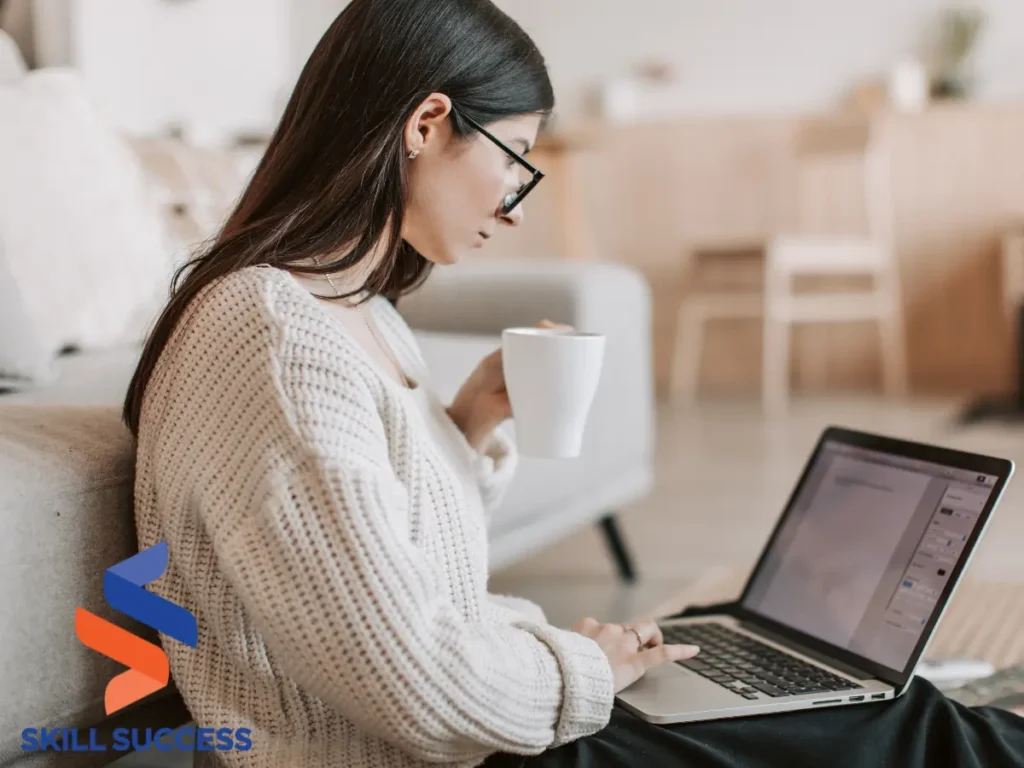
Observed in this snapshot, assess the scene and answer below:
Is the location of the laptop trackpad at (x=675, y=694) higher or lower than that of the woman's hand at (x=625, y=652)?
lower

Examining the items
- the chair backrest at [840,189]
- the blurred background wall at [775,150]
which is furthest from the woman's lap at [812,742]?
the chair backrest at [840,189]

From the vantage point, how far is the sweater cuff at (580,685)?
2.47ft

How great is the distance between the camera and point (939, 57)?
4.55 metres

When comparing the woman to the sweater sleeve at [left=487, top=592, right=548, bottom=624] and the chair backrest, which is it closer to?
the sweater sleeve at [left=487, top=592, right=548, bottom=624]

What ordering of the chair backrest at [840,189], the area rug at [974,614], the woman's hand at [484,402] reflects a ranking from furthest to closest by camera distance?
the chair backrest at [840,189], the area rug at [974,614], the woman's hand at [484,402]

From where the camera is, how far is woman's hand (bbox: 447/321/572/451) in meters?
1.01

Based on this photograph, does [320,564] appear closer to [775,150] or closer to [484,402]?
[484,402]

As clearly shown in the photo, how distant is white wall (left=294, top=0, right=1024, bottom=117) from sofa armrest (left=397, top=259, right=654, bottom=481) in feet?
10.1

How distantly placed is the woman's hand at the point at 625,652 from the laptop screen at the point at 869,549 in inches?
7.3

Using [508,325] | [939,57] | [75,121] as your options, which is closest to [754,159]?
[939,57]

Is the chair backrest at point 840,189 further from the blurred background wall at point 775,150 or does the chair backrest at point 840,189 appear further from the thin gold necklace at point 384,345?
the thin gold necklace at point 384,345

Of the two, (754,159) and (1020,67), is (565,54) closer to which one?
(754,159)

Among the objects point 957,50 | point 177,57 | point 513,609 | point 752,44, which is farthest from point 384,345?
point 752,44

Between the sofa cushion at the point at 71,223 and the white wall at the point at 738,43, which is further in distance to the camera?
the white wall at the point at 738,43
